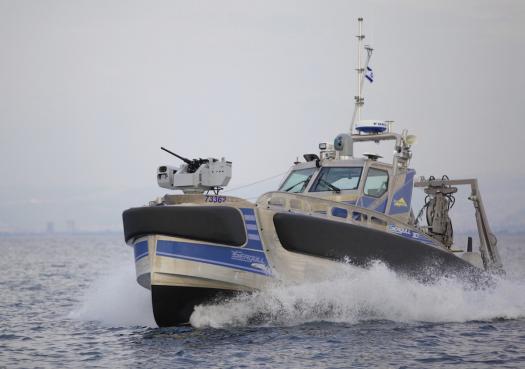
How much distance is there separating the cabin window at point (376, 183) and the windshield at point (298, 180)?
3.99ft

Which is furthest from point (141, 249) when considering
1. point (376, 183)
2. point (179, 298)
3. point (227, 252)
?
point (376, 183)

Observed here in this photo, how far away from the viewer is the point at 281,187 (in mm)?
17922

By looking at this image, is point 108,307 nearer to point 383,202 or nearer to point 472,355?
point 383,202

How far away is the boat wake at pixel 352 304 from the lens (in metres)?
14.8

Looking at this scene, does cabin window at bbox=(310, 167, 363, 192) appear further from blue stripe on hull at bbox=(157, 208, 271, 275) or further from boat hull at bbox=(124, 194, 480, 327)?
blue stripe on hull at bbox=(157, 208, 271, 275)

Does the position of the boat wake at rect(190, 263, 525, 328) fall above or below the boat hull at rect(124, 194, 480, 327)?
below

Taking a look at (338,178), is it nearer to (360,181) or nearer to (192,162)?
(360,181)

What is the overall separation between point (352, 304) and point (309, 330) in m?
1.29

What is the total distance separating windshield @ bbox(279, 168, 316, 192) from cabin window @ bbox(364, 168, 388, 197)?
47.9 inches

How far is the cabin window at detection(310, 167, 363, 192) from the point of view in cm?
1695

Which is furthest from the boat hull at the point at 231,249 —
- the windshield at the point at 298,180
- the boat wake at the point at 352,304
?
the windshield at the point at 298,180

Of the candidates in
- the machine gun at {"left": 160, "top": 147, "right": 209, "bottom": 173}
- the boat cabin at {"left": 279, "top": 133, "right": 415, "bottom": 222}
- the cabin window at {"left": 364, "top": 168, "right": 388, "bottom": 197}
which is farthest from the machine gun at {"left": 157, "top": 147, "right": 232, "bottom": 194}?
the cabin window at {"left": 364, "top": 168, "right": 388, "bottom": 197}

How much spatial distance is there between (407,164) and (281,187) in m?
2.74

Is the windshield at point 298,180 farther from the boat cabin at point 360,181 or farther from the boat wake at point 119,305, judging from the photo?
the boat wake at point 119,305
